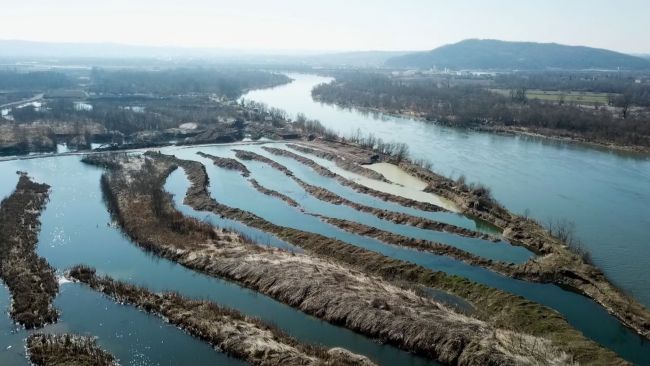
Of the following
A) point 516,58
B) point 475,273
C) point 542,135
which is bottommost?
point 475,273

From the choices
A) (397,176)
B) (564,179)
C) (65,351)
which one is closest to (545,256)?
(397,176)

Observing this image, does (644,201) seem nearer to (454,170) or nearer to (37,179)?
(454,170)

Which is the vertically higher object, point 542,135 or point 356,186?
point 542,135

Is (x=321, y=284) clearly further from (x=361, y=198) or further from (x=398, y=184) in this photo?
(x=398, y=184)

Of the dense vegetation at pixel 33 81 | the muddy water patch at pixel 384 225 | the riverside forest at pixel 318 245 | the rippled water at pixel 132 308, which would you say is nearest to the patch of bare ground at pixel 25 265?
the riverside forest at pixel 318 245

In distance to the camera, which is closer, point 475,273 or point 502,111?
point 475,273

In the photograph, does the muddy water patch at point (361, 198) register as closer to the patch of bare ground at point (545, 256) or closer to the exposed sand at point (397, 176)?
the patch of bare ground at point (545, 256)

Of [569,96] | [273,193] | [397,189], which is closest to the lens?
[273,193]

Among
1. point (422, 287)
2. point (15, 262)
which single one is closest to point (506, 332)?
point (422, 287)
